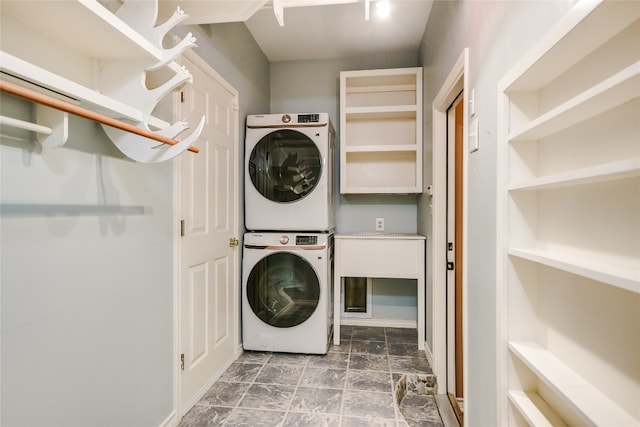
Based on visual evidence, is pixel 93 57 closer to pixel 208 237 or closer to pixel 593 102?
pixel 208 237

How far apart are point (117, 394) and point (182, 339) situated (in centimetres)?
47

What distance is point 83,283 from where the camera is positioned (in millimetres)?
1105

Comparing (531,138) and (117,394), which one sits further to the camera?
(117,394)

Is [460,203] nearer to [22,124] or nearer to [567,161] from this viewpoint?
[567,161]

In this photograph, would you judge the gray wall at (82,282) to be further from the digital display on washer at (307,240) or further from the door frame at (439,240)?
the door frame at (439,240)

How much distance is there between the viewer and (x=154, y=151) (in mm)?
1213

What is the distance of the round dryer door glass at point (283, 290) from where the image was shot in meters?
2.45

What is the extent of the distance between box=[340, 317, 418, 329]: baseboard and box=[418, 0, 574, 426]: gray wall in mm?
1618

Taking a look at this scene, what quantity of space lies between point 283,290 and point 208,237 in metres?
0.80

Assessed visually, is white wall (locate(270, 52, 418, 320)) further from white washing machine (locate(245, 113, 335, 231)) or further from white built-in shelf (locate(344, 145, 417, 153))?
white washing machine (locate(245, 113, 335, 231))

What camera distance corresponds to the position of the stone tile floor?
1.72 m

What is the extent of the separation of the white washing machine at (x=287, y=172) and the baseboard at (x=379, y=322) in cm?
119

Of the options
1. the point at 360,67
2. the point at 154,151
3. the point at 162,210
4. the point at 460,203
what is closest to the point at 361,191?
the point at 460,203

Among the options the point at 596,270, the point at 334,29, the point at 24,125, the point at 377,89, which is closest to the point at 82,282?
the point at 24,125
